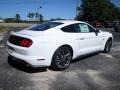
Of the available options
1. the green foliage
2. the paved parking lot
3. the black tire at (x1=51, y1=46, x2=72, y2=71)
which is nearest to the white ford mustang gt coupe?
the black tire at (x1=51, y1=46, x2=72, y2=71)

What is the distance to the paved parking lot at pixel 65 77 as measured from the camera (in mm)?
4953

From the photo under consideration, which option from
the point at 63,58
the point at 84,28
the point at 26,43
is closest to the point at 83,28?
the point at 84,28

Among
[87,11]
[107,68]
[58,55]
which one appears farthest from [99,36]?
[87,11]

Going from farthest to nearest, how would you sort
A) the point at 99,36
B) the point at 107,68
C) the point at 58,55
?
the point at 99,36 < the point at 107,68 < the point at 58,55

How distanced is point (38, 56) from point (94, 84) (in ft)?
5.41

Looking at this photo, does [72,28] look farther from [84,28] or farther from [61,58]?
[61,58]

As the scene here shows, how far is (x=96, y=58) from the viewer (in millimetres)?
8016

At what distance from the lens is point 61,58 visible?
20.3 ft

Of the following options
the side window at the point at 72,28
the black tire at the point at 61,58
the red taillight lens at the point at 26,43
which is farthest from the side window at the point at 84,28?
the red taillight lens at the point at 26,43

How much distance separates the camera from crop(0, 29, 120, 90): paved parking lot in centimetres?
495

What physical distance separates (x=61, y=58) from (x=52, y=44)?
2.22ft

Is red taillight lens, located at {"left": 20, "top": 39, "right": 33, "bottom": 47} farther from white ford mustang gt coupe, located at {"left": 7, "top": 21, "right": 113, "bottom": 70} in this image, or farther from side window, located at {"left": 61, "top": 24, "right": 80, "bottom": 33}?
side window, located at {"left": 61, "top": 24, "right": 80, "bottom": 33}

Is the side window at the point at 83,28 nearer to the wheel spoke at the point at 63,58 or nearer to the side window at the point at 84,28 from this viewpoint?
the side window at the point at 84,28

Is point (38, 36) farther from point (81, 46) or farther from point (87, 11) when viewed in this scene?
point (87, 11)
